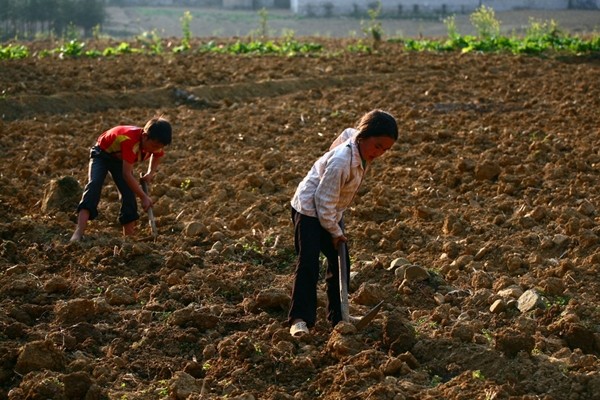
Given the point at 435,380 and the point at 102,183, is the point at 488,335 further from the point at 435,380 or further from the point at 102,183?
the point at 102,183

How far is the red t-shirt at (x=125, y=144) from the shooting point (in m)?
7.69

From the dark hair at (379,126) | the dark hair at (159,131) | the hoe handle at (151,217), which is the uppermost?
the dark hair at (379,126)

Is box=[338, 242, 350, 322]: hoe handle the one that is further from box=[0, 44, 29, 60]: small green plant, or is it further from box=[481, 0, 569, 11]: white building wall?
box=[481, 0, 569, 11]: white building wall

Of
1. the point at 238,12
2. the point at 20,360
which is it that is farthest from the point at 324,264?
the point at 238,12

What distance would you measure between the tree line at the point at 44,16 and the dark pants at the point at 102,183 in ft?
76.2

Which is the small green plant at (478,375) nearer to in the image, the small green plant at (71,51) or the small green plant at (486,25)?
the small green plant at (71,51)

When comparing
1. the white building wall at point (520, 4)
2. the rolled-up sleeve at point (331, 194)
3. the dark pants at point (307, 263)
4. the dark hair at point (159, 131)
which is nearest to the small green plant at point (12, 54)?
the dark hair at point (159, 131)

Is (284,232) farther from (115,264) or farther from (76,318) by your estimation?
(76,318)

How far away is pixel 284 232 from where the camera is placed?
26.9 ft

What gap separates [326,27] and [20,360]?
3189 cm

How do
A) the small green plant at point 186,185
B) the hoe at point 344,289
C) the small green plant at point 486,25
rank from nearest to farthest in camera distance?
the hoe at point 344,289 < the small green plant at point 186,185 < the small green plant at point 486,25

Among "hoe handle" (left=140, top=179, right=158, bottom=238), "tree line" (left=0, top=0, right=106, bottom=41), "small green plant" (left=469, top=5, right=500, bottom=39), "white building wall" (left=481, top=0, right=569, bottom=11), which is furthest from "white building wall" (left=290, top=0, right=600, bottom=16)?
"hoe handle" (left=140, top=179, right=158, bottom=238)

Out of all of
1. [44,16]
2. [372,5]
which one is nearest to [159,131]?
[44,16]

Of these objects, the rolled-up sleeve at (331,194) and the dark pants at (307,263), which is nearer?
the rolled-up sleeve at (331,194)
